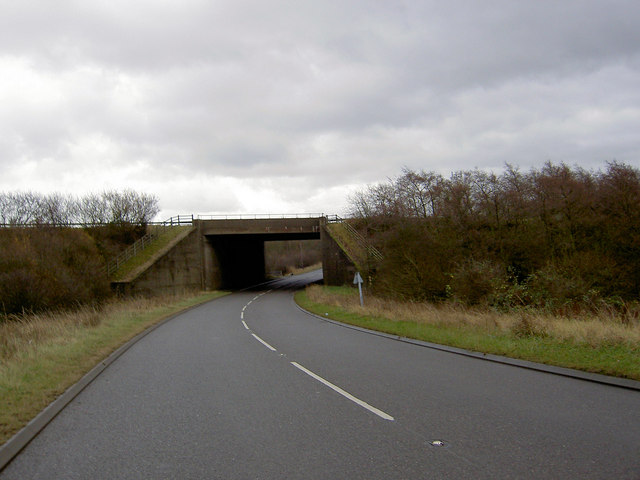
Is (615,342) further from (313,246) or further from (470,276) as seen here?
(313,246)

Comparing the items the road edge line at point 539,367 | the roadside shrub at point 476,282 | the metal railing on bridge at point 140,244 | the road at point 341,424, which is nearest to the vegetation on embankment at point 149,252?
the metal railing on bridge at point 140,244

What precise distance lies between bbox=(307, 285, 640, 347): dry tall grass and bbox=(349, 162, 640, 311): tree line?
146cm

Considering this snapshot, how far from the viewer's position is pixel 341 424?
5688mm

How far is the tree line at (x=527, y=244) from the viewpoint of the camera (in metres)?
18.0

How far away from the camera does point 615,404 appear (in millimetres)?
5953

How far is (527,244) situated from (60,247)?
27.3m

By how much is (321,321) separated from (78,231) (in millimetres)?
25578

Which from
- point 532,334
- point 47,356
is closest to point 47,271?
point 47,356

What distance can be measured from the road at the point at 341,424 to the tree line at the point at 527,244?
34.1 feet

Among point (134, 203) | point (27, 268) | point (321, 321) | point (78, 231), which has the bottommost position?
point (321, 321)

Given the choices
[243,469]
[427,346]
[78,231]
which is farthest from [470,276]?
[78,231]

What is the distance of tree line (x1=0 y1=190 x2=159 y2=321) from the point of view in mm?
22391

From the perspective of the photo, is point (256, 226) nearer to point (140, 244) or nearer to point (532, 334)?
point (140, 244)

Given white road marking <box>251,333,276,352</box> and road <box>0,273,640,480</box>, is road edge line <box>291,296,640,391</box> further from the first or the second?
white road marking <box>251,333,276,352</box>
